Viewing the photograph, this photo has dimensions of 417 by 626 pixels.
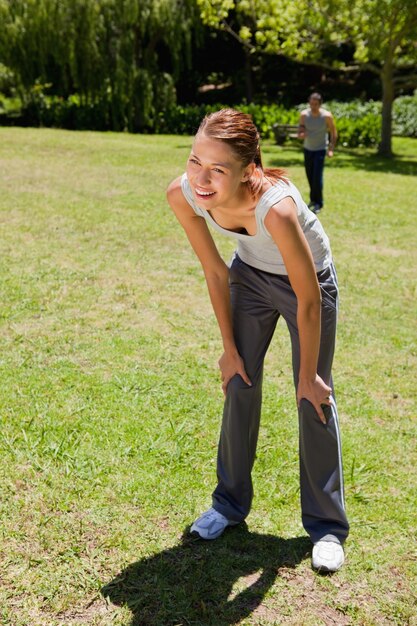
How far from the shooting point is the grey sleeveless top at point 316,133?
11281mm

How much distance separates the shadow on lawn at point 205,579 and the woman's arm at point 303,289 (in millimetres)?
721

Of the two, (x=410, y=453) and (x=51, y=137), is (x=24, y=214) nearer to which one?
(x=410, y=453)

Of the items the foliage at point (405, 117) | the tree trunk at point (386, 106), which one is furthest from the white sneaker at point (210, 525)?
A: the foliage at point (405, 117)

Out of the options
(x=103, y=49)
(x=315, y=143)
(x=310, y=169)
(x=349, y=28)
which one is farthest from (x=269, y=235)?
(x=103, y=49)

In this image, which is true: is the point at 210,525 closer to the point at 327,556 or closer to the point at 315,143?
the point at 327,556

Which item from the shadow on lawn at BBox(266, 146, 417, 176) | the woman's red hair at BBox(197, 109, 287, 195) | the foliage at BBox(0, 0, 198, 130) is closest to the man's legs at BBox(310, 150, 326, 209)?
the shadow on lawn at BBox(266, 146, 417, 176)

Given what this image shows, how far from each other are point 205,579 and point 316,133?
30.9 ft

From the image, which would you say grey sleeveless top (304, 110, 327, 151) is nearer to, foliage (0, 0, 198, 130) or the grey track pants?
the grey track pants

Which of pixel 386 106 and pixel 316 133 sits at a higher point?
pixel 316 133

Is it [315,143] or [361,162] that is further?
[361,162]

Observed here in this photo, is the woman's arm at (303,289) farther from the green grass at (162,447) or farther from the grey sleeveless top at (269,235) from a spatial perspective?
the green grass at (162,447)

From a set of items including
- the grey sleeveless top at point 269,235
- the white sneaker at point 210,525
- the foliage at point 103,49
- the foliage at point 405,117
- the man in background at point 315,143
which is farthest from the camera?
the foliage at point 405,117

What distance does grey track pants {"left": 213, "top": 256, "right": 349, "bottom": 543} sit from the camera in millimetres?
2949

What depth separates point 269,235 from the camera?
2.65 meters
